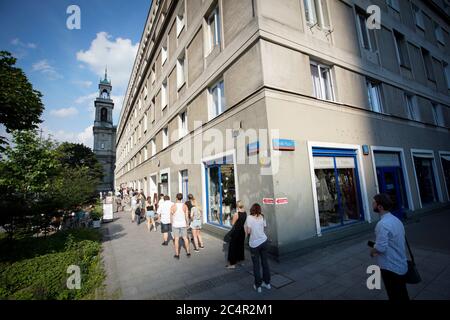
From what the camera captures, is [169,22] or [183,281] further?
[169,22]

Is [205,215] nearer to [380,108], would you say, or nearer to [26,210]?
[26,210]

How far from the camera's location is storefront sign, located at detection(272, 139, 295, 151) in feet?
20.8

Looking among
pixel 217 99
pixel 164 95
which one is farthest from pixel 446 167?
pixel 164 95

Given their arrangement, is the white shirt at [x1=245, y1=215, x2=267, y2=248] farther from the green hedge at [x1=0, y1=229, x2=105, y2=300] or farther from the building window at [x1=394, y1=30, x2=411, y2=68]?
the building window at [x1=394, y1=30, x2=411, y2=68]

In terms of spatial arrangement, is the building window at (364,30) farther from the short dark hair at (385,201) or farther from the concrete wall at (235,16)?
the short dark hair at (385,201)

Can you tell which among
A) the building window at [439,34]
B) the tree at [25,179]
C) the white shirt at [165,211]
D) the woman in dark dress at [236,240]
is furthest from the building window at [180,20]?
the building window at [439,34]

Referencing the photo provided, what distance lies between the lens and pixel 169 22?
15195 mm

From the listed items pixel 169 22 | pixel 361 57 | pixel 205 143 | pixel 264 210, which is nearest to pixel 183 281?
pixel 264 210

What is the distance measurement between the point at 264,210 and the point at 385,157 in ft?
24.7

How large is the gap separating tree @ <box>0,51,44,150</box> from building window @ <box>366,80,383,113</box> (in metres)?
16.8

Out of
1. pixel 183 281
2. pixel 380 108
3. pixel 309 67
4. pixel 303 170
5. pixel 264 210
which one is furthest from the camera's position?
pixel 380 108

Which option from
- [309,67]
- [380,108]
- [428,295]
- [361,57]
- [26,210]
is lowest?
[428,295]

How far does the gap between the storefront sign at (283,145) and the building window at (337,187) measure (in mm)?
1264

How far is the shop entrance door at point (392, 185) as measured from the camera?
949 centimetres
